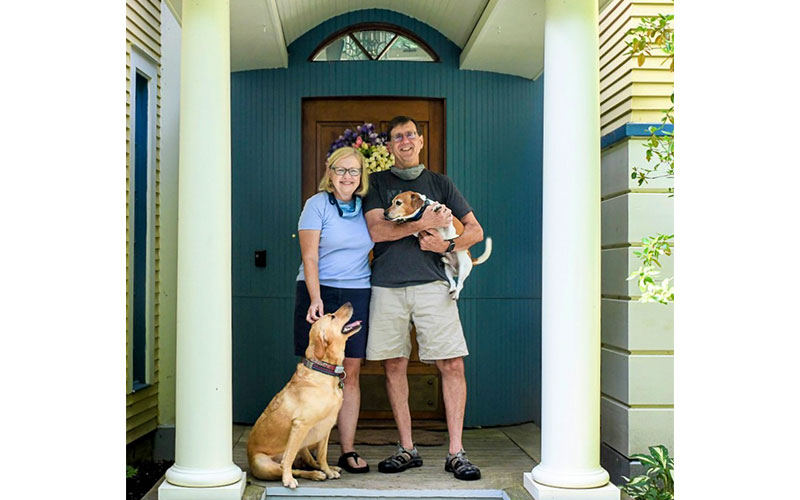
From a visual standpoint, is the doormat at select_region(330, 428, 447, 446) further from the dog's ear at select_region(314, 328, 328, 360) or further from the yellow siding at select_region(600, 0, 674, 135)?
the yellow siding at select_region(600, 0, 674, 135)

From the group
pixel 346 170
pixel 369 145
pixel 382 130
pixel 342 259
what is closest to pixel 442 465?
pixel 342 259

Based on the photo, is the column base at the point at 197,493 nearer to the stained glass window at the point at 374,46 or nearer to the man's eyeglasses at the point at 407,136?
the man's eyeglasses at the point at 407,136

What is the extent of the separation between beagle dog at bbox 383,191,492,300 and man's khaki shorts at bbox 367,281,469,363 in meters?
0.11

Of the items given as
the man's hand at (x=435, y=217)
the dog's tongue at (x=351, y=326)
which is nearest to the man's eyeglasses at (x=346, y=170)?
the man's hand at (x=435, y=217)

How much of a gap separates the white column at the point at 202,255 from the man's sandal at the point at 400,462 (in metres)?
0.80

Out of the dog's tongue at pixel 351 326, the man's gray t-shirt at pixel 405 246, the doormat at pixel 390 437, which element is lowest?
the doormat at pixel 390 437

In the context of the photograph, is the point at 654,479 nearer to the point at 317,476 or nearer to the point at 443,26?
the point at 317,476

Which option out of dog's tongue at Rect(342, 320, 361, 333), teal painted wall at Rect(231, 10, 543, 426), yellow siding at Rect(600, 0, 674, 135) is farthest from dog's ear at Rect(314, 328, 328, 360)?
yellow siding at Rect(600, 0, 674, 135)

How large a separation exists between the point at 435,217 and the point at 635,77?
1.42 m

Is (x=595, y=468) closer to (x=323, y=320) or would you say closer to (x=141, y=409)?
(x=323, y=320)

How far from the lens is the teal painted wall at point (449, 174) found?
5.36 metres

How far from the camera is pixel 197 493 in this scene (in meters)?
3.45
